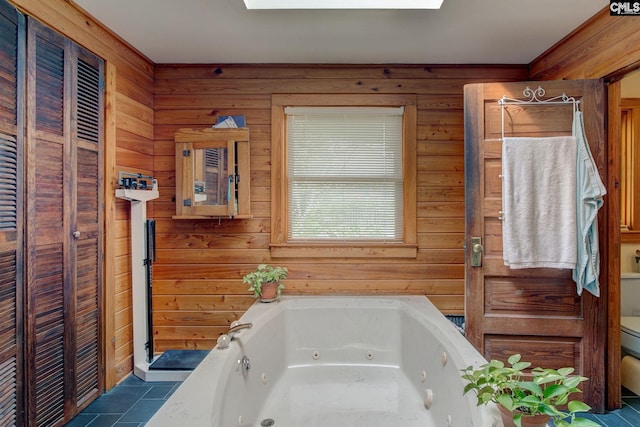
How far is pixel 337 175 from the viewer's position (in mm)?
2693

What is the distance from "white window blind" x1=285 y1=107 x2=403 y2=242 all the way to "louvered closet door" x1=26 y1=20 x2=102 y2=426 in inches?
51.3

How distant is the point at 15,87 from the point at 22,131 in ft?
0.65

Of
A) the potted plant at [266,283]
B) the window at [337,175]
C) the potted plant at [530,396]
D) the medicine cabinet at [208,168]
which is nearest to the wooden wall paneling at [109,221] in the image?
the medicine cabinet at [208,168]

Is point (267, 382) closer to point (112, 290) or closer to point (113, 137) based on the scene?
point (112, 290)

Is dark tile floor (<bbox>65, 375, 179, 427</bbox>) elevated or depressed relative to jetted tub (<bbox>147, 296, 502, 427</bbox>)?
depressed

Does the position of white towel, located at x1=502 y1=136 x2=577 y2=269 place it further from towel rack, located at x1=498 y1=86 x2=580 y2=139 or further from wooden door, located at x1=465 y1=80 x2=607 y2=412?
towel rack, located at x1=498 y1=86 x2=580 y2=139

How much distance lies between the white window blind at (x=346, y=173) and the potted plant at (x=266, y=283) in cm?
43

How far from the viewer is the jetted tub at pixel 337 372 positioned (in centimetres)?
141

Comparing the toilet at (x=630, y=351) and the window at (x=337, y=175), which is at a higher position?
the window at (x=337, y=175)

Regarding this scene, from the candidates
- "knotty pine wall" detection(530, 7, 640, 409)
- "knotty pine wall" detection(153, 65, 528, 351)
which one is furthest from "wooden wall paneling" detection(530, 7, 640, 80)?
"knotty pine wall" detection(153, 65, 528, 351)

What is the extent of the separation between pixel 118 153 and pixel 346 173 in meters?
1.58

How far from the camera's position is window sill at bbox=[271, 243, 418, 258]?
264 cm

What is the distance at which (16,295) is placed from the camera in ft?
5.32

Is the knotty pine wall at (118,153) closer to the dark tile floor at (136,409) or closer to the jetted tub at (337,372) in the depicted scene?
the dark tile floor at (136,409)
